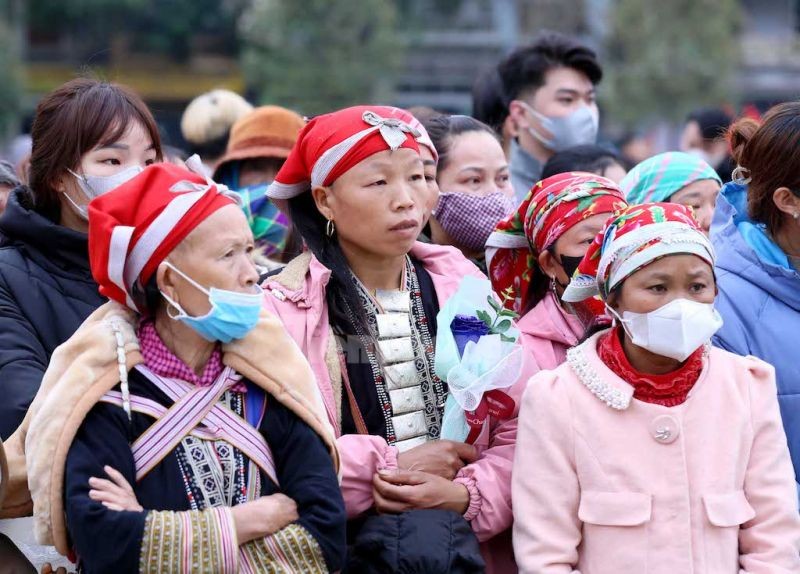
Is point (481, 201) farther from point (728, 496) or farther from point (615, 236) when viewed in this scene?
point (728, 496)

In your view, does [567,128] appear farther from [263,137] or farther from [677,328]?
[677,328]

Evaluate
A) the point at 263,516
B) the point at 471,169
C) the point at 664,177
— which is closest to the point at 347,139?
the point at 263,516

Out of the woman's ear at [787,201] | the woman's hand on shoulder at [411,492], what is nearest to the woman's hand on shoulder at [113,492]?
the woman's hand on shoulder at [411,492]

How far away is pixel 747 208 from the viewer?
4.12m

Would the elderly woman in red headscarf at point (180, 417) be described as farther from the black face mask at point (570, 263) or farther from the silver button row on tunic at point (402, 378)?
the black face mask at point (570, 263)

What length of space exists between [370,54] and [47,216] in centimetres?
2495

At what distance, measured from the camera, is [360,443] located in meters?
3.47

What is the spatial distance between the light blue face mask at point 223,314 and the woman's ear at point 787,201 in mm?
1925

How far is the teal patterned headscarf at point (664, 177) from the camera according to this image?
4957 millimetres

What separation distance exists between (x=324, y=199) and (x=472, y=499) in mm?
1084

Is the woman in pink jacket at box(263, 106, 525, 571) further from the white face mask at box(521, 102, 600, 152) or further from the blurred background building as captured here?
the blurred background building

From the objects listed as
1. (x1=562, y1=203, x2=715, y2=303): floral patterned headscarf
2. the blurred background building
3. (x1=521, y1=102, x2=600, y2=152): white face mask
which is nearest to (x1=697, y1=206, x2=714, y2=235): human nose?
(x1=521, y1=102, x2=600, y2=152): white face mask

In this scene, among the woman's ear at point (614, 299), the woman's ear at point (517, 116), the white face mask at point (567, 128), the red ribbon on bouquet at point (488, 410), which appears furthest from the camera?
the woman's ear at point (517, 116)

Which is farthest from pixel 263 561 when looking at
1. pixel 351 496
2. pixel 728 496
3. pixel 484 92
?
pixel 484 92
